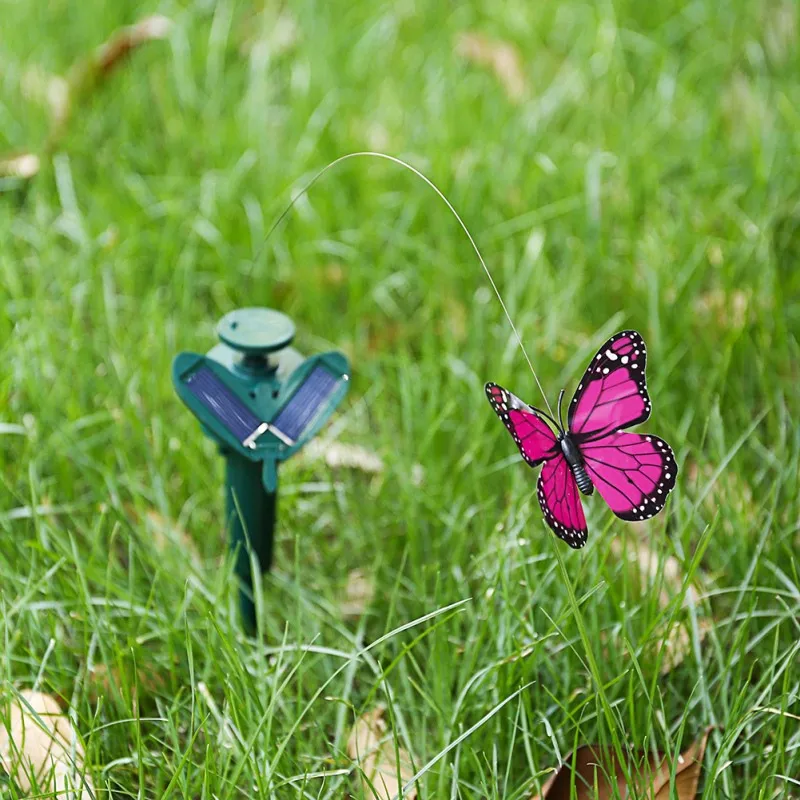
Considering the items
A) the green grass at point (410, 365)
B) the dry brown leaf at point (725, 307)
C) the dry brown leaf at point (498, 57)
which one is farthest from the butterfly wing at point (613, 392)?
the dry brown leaf at point (498, 57)

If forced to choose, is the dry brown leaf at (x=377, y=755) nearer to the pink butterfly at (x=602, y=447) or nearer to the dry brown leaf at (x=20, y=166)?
the pink butterfly at (x=602, y=447)

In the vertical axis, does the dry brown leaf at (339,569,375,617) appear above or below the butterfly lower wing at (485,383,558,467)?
below

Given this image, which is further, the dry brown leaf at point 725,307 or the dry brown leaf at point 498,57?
the dry brown leaf at point 498,57

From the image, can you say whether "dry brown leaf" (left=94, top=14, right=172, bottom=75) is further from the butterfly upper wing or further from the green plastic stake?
the butterfly upper wing

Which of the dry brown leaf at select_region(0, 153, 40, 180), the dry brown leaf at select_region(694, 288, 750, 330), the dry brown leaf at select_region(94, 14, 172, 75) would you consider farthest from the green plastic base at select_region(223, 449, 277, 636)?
the dry brown leaf at select_region(94, 14, 172, 75)

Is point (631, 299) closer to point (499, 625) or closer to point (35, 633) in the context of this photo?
point (499, 625)

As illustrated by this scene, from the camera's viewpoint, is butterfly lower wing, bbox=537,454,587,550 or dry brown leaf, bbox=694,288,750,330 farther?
dry brown leaf, bbox=694,288,750,330
